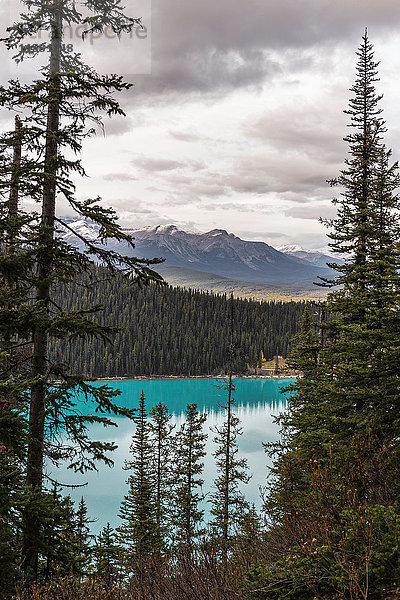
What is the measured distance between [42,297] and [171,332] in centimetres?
14476

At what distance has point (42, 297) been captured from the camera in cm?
806

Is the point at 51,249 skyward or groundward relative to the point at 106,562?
skyward

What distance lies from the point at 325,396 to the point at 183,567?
8727mm

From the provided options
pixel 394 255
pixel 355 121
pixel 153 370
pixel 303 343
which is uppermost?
pixel 355 121

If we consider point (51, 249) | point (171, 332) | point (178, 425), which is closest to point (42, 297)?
point (51, 249)

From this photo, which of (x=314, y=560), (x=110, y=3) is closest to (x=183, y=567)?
(x=314, y=560)

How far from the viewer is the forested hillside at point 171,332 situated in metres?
139

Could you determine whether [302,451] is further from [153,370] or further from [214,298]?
[214,298]

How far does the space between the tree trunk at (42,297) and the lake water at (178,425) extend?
451cm

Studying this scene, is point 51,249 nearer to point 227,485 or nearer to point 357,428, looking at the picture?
point 357,428

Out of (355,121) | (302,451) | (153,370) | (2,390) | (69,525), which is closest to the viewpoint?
(2,390)

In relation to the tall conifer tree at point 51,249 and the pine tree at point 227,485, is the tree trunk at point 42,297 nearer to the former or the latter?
the tall conifer tree at point 51,249

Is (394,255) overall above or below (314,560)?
above

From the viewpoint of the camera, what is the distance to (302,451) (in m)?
16.0
